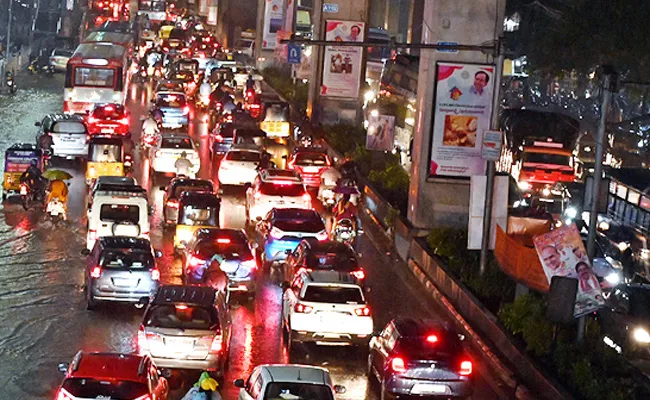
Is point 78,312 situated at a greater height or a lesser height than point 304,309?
lesser

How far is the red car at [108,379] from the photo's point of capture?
643 inches

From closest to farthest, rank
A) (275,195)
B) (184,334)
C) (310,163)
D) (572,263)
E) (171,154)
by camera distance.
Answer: (184,334) → (572,263) → (275,195) → (310,163) → (171,154)

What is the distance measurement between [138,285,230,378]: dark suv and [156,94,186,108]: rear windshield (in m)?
36.0

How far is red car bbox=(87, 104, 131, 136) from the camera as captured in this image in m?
51.5

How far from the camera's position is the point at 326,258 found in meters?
27.6

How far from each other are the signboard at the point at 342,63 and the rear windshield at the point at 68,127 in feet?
45.2

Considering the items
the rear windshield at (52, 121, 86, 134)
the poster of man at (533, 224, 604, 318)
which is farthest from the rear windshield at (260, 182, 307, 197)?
the poster of man at (533, 224, 604, 318)

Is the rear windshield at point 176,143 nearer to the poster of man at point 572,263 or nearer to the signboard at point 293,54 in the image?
the signboard at point 293,54

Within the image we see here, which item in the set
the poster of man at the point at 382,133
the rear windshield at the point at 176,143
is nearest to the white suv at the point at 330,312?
the poster of man at the point at 382,133

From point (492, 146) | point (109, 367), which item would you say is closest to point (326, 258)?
point (492, 146)

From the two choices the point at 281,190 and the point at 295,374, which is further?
the point at 281,190

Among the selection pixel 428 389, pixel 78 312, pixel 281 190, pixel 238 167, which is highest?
pixel 238 167

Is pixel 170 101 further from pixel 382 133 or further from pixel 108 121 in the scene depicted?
pixel 382 133

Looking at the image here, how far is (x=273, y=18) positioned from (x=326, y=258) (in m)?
57.4
